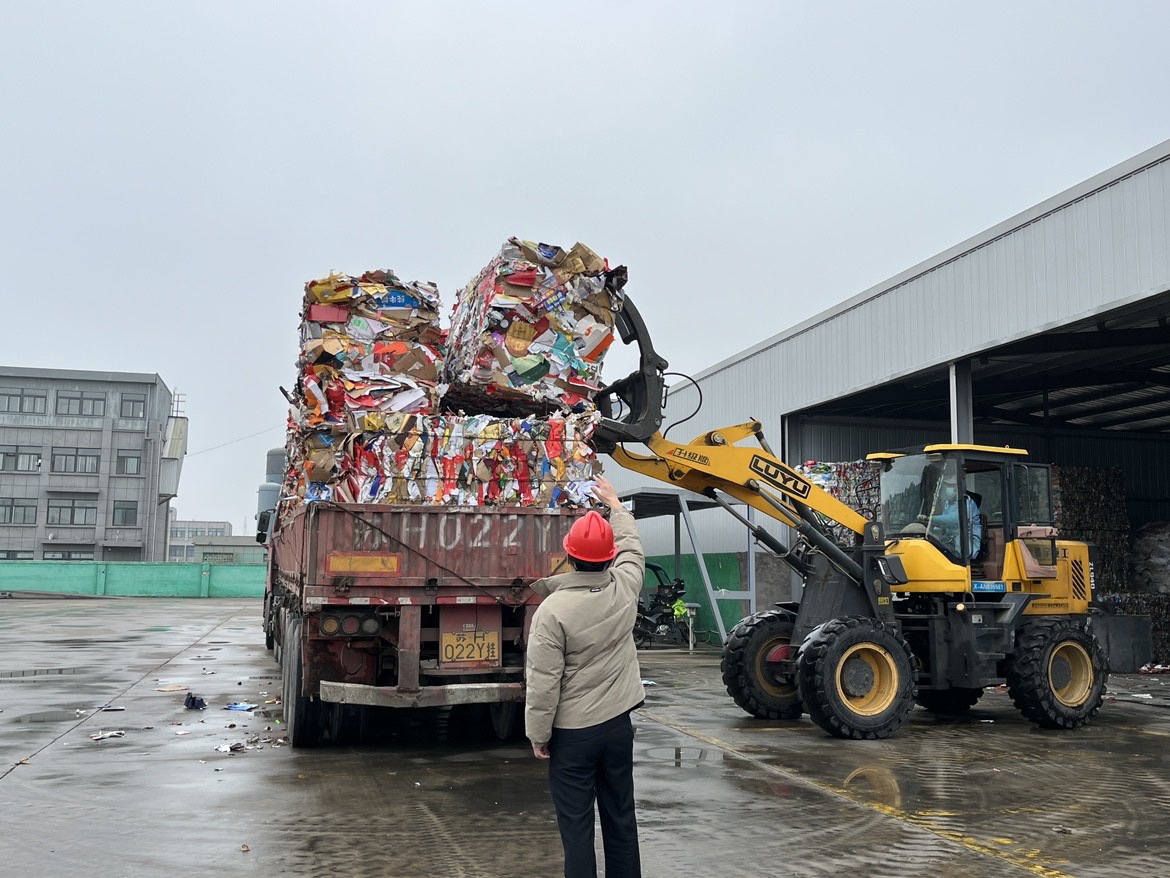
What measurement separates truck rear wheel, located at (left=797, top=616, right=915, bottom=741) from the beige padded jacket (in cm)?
569

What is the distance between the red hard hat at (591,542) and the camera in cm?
427

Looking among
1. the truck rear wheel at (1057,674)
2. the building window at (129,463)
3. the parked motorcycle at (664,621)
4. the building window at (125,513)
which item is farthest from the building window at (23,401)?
the truck rear wheel at (1057,674)

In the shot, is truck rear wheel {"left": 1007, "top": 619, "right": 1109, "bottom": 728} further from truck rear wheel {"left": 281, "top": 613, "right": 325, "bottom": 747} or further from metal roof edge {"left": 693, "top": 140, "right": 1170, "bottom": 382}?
truck rear wheel {"left": 281, "top": 613, "right": 325, "bottom": 747}

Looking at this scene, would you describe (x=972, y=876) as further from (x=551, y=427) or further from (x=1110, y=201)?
(x=1110, y=201)

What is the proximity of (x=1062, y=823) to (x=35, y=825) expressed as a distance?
20.5ft

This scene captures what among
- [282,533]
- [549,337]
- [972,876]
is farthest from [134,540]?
[972,876]

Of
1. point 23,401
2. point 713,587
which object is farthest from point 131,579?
point 713,587

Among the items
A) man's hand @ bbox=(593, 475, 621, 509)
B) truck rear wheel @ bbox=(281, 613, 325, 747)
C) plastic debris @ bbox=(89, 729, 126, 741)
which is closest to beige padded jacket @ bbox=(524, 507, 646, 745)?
man's hand @ bbox=(593, 475, 621, 509)

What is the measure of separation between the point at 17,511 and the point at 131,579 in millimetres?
15455

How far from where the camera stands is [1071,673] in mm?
11086

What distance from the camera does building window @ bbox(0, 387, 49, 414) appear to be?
61375 millimetres

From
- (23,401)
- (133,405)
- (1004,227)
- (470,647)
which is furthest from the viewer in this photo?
(133,405)

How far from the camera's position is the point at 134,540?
2416 inches

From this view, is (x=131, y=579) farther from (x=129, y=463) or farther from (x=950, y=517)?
(x=950, y=517)
